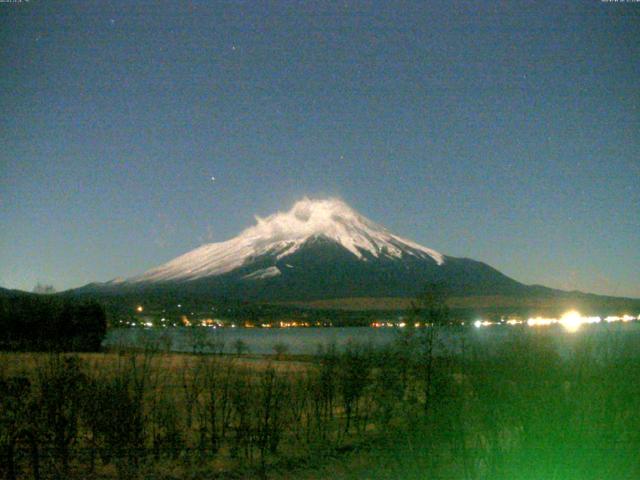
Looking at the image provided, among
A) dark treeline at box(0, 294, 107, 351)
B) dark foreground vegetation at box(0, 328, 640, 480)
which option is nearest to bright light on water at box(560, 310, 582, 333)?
dark foreground vegetation at box(0, 328, 640, 480)

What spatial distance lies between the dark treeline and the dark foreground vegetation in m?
13.8

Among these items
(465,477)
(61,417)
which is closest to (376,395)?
(61,417)

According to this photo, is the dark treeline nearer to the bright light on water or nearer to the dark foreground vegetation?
the dark foreground vegetation

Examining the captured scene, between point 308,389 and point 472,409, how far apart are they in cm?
601

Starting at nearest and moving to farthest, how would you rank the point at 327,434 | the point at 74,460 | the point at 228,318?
the point at 74,460 < the point at 327,434 < the point at 228,318

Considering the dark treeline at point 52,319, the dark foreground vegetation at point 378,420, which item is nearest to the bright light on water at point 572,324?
the dark foreground vegetation at point 378,420

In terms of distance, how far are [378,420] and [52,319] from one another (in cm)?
2195

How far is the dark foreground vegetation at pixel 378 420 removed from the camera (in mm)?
5750

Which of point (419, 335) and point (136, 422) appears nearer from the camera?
point (136, 422)

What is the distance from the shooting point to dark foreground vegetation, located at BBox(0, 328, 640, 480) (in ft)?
18.9

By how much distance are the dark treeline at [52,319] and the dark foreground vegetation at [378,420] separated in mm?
13823

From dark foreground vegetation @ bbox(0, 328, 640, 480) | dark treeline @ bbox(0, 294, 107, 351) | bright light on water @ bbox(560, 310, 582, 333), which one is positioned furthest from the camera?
dark treeline @ bbox(0, 294, 107, 351)

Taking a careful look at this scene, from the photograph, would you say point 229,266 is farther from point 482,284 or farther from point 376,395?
point 376,395

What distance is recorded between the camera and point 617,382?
243 inches
